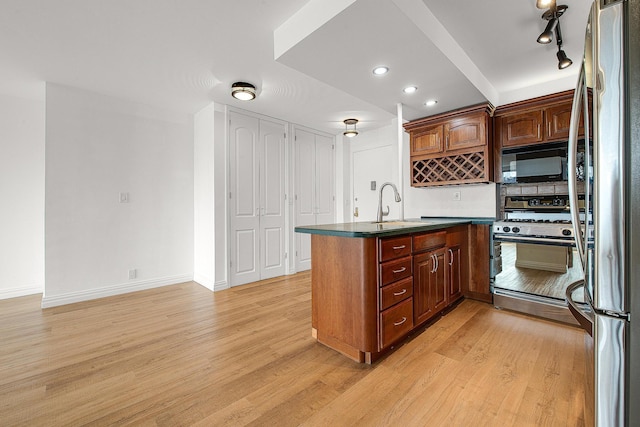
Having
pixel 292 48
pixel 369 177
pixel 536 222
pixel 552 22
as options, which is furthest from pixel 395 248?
pixel 369 177

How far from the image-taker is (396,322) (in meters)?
2.03

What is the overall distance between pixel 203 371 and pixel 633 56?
2416 mm

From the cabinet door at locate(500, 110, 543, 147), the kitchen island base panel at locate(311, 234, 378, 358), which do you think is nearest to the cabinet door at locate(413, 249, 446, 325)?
the kitchen island base panel at locate(311, 234, 378, 358)

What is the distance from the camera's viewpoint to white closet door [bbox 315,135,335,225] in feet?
16.5

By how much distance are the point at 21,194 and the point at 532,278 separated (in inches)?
229

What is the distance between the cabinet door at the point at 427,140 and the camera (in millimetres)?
3391

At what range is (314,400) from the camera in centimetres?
154

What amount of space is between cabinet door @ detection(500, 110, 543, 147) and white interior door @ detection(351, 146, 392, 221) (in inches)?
66.7

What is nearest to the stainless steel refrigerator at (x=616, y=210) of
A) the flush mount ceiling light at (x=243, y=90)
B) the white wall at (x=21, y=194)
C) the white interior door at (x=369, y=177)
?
the flush mount ceiling light at (x=243, y=90)

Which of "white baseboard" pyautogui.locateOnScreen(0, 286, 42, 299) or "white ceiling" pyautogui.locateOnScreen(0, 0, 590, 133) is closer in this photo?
"white ceiling" pyautogui.locateOnScreen(0, 0, 590, 133)

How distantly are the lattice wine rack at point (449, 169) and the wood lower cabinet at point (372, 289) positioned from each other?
3.70 feet

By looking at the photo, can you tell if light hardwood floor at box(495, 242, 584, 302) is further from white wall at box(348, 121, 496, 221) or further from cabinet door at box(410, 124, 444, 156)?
cabinet door at box(410, 124, 444, 156)

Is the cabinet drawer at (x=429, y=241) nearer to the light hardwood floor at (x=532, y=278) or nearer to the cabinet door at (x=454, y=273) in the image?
the cabinet door at (x=454, y=273)

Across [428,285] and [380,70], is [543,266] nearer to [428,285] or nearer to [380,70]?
[428,285]
